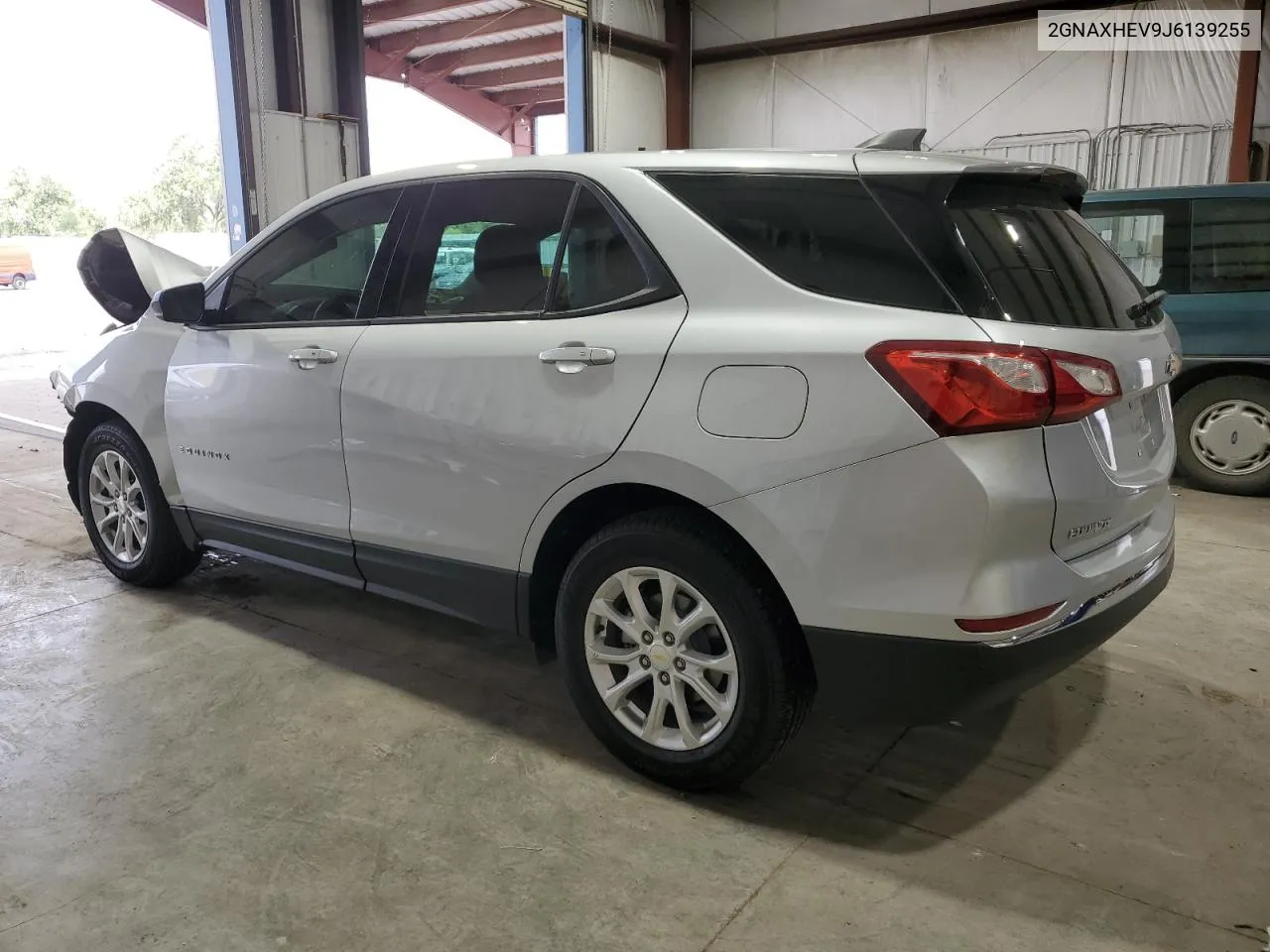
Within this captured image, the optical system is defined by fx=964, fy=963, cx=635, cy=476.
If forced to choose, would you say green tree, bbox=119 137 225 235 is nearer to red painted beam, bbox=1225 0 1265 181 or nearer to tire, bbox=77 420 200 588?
tire, bbox=77 420 200 588

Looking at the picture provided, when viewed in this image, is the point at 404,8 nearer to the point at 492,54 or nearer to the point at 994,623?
the point at 492,54

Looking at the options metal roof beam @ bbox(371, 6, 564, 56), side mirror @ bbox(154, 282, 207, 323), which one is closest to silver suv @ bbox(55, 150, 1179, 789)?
side mirror @ bbox(154, 282, 207, 323)

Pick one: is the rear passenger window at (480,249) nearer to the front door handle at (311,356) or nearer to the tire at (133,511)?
the front door handle at (311,356)

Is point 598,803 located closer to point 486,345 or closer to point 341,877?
point 341,877

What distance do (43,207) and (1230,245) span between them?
1252 cm

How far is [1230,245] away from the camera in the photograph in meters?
5.35

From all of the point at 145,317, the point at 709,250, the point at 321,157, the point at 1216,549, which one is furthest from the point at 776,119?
the point at 709,250

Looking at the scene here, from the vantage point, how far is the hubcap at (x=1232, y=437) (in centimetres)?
545

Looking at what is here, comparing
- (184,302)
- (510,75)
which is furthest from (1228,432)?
(510,75)

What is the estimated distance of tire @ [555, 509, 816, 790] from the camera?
2.13m

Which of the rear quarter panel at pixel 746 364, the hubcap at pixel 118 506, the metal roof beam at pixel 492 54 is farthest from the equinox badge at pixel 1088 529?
the metal roof beam at pixel 492 54

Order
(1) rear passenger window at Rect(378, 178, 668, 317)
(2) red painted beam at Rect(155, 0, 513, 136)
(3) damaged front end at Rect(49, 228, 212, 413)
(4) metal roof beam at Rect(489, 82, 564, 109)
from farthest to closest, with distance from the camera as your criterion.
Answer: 1. (4) metal roof beam at Rect(489, 82, 564, 109)
2. (2) red painted beam at Rect(155, 0, 513, 136)
3. (3) damaged front end at Rect(49, 228, 212, 413)
4. (1) rear passenger window at Rect(378, 178, 668, 317)

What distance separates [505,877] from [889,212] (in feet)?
5.36

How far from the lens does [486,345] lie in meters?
2.53
